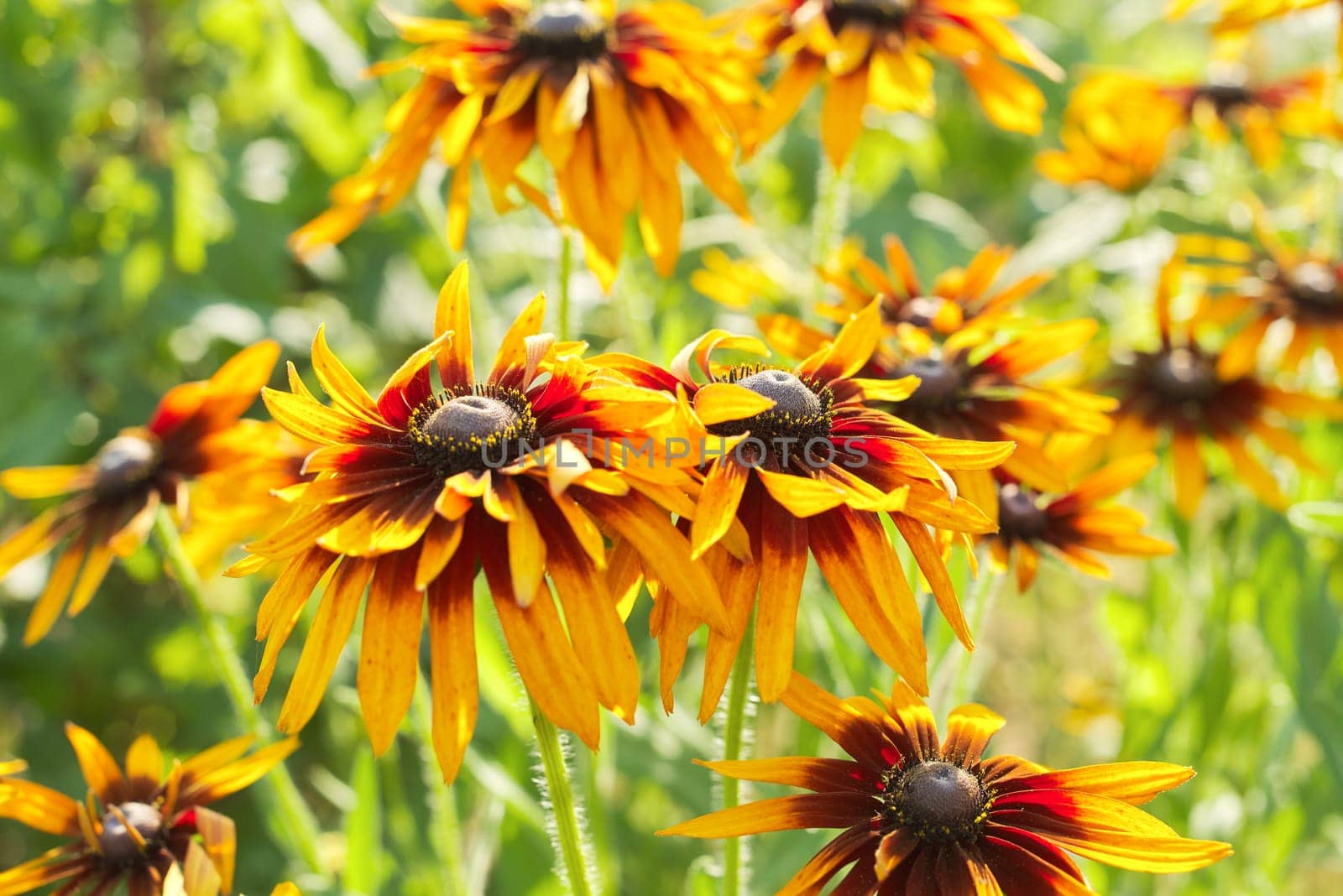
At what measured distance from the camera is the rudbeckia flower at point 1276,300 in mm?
1486

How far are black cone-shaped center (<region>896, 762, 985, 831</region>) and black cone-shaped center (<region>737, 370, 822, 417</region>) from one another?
0.81 ft

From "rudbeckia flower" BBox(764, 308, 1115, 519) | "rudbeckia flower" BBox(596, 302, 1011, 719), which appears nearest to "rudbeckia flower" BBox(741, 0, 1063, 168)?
"rudbeckia flower" BBox(764, 308, 1115, 519)

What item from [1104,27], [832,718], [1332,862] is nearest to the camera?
[832,718]

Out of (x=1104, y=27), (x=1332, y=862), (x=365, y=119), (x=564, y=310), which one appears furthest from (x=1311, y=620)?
(x=1104, y=27)

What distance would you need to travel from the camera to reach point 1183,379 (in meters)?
1.52

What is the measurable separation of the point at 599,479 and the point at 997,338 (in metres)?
0.57

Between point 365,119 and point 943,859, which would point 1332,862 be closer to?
point 943,859

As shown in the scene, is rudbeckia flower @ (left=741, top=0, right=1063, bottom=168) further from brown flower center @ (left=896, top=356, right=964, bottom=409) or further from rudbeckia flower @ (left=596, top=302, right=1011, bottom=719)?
rudbeckia flower @ (left=596, top=302, right=1011, bottom=719)

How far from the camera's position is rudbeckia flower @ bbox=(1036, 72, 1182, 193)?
5.96 ft

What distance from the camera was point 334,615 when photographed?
2.45 ft

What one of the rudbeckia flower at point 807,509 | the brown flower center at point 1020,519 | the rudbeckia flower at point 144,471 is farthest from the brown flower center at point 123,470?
the brown flower center at point 1020,519

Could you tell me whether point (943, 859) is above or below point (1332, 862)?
above

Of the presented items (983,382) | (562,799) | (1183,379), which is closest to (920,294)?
(983,382)

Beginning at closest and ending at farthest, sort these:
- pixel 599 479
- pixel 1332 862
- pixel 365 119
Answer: pixel 599 479 → pixel 1332 862 → pixel 365 119
